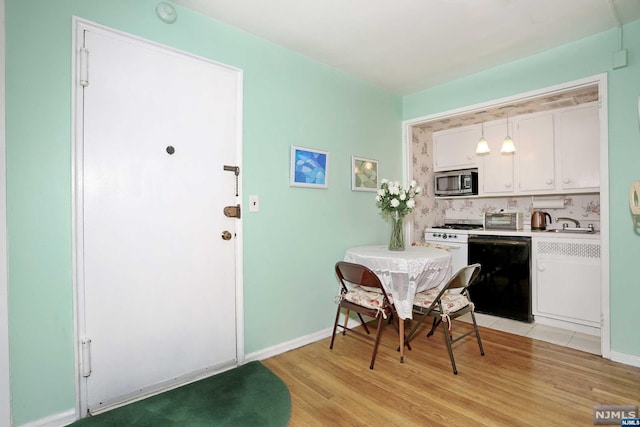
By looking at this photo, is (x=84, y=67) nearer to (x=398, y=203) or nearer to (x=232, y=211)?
(x=232, y=211)

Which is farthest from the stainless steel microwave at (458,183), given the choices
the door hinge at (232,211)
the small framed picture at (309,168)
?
the door hinge at (232,211)

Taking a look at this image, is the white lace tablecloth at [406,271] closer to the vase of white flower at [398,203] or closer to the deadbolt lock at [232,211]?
the vase of white flower at [398,203]

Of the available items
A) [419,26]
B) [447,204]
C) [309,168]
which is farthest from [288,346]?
[447,204]

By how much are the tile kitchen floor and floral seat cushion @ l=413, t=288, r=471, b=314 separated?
0.93 m

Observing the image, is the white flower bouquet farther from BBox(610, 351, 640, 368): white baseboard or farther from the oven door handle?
BBox(610, 351, 640, 368): white baseboard

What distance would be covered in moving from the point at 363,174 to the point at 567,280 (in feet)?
7.20

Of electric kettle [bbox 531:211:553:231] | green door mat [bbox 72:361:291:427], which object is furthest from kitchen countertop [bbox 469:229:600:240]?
green door mat [bbox 72:361:291:427]

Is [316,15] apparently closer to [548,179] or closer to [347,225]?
[347,225]

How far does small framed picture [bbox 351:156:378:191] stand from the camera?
3.18m

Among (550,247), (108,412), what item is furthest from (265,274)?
(550,247)

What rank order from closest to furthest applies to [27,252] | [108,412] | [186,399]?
[27,252]
[108,412]
[186,399]

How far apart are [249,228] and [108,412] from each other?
134 centimetres

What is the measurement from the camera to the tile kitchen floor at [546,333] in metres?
2.71

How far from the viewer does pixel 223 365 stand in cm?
230
